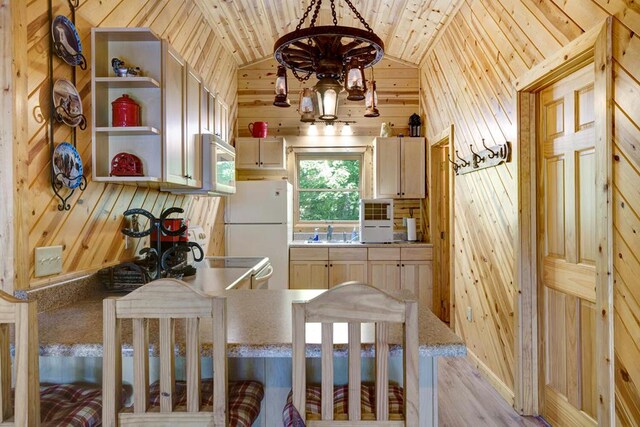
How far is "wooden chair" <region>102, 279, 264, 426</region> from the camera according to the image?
117 cm

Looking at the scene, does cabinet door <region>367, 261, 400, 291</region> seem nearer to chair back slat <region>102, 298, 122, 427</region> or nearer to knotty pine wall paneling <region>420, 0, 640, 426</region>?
knotty pine wall paneling <region>420, 0, 640, 426</region>

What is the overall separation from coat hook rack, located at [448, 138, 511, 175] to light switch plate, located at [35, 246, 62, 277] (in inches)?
105

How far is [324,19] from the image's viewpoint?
4.51m

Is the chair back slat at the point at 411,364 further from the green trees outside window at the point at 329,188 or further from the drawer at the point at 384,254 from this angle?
the green trees outside window at the point at 329,188

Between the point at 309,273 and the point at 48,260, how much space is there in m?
3.13

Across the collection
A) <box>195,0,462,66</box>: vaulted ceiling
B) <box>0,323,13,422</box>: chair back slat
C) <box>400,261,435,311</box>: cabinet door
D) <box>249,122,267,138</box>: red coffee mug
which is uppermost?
<box>195,0,462,66</box>: vaulted ceiling

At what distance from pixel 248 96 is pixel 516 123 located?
3.51 m

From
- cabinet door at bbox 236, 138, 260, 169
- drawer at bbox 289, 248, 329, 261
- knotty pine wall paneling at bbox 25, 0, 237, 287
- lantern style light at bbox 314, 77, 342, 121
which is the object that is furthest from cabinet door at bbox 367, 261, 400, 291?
lantern style light at bbox 314, 77, 342, 121

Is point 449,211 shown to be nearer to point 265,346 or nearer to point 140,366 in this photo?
point 265,346

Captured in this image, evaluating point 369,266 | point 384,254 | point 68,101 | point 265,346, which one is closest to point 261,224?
point 369,266

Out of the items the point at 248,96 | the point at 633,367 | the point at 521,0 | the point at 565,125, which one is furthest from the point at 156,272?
the point at 248,96

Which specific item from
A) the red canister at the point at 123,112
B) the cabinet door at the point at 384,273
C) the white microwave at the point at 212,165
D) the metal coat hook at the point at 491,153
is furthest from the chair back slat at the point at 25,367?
the cabinet door at the point at 384,273

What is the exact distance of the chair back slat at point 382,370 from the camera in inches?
45.6

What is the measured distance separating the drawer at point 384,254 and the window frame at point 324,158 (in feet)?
2.27
